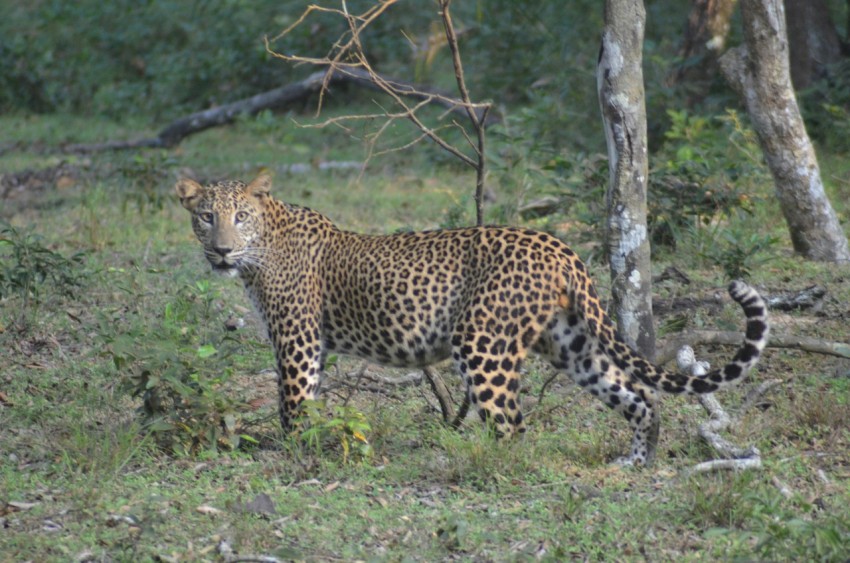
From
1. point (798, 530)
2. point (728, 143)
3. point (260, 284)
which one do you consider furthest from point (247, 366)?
point (728, 143)

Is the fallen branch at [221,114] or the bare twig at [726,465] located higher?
the fallen branch at [221,114]

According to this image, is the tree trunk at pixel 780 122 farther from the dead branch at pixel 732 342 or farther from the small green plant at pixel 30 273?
the small green plant at pixel 30 273

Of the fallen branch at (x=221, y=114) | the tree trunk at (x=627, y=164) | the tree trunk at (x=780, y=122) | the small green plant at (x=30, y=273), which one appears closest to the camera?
the tree trunk at (x=627, y=164)

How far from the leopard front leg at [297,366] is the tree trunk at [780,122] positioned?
417 centimetres

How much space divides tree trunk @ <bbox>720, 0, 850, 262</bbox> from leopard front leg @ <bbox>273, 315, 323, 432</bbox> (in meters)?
4.17

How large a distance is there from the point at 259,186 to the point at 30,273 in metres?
2.42

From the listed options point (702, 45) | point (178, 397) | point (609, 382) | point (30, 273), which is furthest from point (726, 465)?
point (702, 45)

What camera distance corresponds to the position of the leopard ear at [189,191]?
709 centimetres

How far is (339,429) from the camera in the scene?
20.7ft

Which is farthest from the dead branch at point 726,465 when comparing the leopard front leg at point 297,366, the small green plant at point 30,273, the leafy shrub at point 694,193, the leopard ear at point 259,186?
the small green plant at point 30,273

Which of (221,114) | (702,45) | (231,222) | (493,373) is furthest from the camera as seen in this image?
(221,114)

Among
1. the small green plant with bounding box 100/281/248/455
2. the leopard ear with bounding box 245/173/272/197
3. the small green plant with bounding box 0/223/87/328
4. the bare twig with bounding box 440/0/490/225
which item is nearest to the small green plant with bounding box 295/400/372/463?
the small green plant with bounding box 100/281/248/455

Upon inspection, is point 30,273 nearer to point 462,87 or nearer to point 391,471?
point 462,87

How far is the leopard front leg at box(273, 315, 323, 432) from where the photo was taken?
21.7ft
